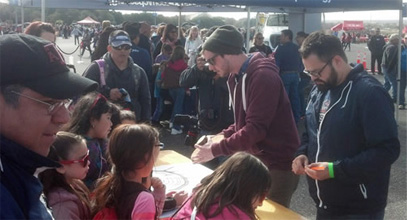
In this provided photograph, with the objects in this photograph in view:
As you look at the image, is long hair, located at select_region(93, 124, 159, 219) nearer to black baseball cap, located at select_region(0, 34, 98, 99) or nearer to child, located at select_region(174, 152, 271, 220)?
child, located at select_region(174, 152, 271, 220)

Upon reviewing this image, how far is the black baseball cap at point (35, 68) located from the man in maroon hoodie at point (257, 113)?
4.66ft

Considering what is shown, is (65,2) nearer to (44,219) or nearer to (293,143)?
(293,143)

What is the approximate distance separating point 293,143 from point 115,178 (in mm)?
1140

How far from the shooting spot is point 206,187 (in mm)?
1940

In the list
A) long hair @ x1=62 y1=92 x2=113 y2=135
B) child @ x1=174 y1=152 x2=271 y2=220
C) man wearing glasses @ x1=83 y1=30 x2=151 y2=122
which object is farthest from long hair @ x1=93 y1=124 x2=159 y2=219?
man wearing glasses @ x1=83 y1=30 x2=151 y2=122

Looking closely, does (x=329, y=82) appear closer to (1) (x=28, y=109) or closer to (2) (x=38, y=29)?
(1) (x=28, y=109)

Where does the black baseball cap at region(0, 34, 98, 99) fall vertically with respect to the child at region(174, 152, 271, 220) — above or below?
above

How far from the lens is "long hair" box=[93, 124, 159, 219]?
1.99 metres

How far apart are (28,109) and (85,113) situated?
148 centimetres

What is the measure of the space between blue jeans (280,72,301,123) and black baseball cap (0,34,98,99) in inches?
265

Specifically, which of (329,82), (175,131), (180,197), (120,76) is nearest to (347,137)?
(329,82)

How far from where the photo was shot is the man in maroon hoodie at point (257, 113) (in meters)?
2.54

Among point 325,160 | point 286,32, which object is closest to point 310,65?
point 325,160

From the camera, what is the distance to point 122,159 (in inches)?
80.7
